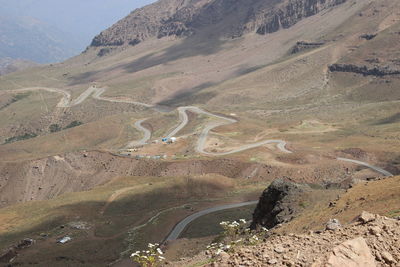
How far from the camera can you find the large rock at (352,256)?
550 inches

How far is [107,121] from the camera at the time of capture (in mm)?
157500

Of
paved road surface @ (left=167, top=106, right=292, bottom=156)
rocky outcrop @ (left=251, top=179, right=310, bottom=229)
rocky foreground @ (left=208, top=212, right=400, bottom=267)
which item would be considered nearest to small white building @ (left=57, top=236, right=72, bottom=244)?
rocky outcrop @ (left=251, top=179, right=310, bottom=229)

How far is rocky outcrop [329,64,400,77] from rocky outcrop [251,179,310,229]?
157 metres

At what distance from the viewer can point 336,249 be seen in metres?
14.4

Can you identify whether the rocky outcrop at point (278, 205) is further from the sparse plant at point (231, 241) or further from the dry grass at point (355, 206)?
the sparse plant at point (231, 241)

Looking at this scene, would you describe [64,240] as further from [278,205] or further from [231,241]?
[231,241]

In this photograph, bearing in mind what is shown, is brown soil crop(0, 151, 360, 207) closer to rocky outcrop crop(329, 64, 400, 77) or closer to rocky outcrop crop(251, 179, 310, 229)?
rocky outcrop crop(251, 179, 310, 229)

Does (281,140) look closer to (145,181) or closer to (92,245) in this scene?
(145,181)

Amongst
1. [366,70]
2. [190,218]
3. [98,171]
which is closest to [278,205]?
[190,218]

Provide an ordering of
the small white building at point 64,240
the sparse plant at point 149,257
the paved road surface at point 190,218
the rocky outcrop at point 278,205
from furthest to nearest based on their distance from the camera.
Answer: the paved road surface at point 190,218 → the small white building at point 64,240 → the rocky outcrop at point 278,205 → the sparse plant at point 149,257

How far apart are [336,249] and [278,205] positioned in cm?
2664

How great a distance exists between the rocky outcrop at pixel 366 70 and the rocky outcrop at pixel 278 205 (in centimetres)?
15684

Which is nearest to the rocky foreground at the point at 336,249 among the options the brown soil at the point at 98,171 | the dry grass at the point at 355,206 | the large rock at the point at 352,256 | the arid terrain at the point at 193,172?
the large rock at the point at 352,256

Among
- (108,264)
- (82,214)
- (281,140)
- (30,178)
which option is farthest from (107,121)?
(108,264)
